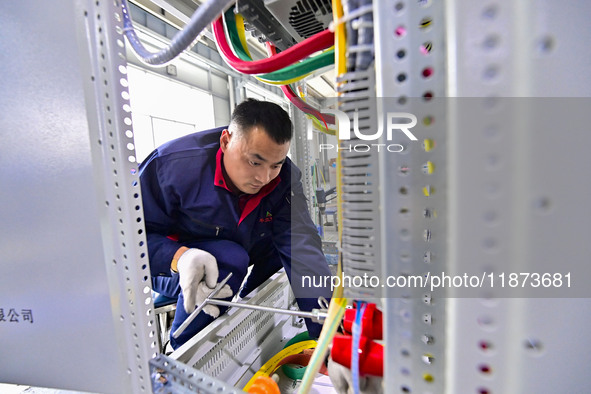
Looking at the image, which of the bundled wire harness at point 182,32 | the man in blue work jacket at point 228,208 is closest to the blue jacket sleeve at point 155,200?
the man in blue work jacket at point 228,208

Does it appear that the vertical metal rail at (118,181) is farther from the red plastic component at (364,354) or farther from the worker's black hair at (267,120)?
the worker's black hair at (267,120)

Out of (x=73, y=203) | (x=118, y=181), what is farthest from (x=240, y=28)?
(x=73, y=203)

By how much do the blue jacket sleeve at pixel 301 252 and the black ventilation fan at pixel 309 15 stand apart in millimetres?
760

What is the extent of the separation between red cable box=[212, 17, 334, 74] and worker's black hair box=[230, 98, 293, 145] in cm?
50

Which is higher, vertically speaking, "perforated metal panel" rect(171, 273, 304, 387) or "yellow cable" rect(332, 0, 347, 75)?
"yellow cable" rect(332, 0, 347, 75)

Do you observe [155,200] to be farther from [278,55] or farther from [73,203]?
[278,55]

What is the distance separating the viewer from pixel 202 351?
27.6 inches

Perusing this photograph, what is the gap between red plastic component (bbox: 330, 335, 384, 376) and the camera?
1.09 ft

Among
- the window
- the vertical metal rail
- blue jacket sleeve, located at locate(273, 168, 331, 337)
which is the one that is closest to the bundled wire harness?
the vertical metal rail

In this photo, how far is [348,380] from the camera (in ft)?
1.19

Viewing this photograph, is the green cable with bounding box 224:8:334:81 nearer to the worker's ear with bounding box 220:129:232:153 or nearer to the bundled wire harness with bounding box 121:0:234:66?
the bundled wire harness with bounding box 121:0:234:66

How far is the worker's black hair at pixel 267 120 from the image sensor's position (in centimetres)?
96

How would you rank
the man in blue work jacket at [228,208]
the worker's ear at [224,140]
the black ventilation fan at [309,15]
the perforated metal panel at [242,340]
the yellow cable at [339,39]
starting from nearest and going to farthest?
the yellow cable at [339,39], the black ventilation fan at [309,15], the perforated metal panel at [242,340], the man in blue work jacket at [228,208], the worker's ear at [224,140]

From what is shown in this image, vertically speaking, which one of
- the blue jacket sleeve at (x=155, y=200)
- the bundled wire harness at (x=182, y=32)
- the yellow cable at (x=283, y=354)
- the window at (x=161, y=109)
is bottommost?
the yellow cable at (x=283, y=354)
